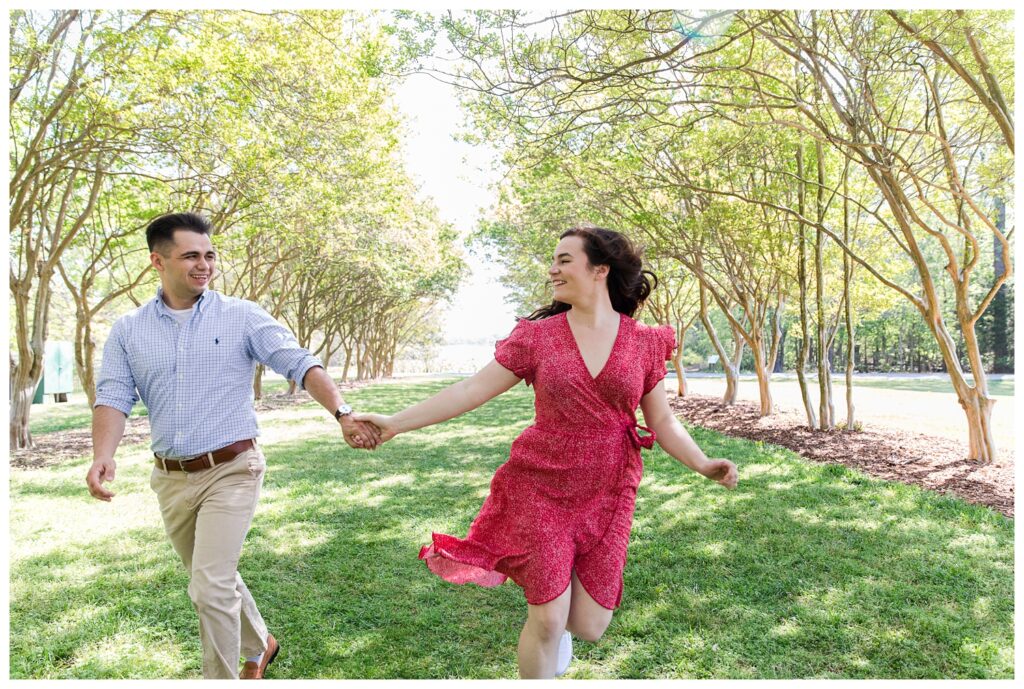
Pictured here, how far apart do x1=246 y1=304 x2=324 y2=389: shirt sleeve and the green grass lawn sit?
5.35 ft

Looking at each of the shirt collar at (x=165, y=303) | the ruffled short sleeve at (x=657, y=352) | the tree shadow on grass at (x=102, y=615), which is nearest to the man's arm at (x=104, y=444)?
the shirt collar at (x=165, y=303)

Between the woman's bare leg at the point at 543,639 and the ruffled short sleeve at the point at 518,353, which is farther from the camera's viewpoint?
the ruffled short sleeve at the point at 518,353

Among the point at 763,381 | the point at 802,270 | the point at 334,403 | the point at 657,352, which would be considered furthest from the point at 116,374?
the point at 763,381

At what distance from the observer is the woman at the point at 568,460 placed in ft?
11.0

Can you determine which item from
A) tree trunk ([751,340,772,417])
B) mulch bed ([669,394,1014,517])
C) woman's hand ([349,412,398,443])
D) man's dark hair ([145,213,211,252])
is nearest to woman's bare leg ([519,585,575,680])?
woman's hand ([349,412,398,443])

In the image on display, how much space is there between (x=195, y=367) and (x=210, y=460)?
442 mm

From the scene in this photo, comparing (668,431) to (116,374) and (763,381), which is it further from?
(763,381)

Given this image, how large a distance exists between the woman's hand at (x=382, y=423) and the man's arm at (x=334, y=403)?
0.02 m

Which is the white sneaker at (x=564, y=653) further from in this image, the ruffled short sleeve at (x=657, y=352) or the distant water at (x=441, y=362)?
the distant water at (x=441, y=362)

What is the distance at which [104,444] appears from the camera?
11.9 feet

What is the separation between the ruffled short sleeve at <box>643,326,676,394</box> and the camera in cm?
368

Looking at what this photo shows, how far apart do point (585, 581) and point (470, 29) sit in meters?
6.40

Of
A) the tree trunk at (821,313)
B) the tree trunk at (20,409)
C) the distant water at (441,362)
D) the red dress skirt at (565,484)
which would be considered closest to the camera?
the red dress skirt at (565,484)

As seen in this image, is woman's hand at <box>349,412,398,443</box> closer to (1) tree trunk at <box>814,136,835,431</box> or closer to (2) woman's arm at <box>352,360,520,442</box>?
(2) woman's arm at <box>352,360,520,442</box>
